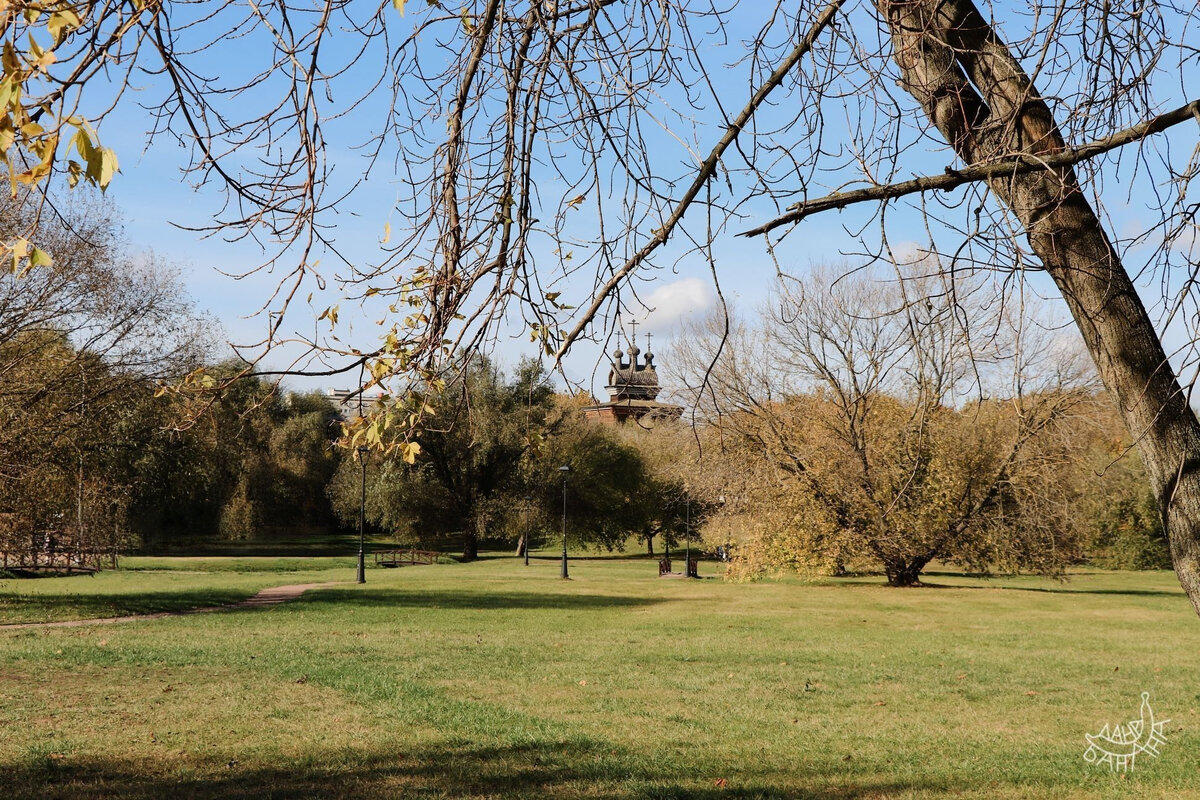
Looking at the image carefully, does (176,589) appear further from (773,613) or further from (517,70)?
(517,70)

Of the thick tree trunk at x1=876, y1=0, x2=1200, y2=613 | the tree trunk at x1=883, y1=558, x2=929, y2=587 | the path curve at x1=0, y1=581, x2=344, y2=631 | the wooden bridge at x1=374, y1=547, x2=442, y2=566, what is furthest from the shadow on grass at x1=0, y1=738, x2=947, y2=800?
the wooden bridge at x1=374, y1=547, x2=442, y2=566

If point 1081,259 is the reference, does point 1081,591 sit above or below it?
below

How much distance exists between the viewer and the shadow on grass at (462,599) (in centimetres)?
2206

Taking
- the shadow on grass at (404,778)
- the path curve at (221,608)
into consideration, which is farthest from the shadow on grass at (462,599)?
the shadow on grass at (404,778)

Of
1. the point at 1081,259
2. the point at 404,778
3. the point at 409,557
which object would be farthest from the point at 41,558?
the point at 409,557

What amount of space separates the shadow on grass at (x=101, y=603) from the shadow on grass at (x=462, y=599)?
2.16 m

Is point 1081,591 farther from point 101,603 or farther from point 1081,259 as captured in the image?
point 1081,259

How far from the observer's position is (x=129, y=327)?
19.3 m

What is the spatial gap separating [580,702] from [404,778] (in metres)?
3.44

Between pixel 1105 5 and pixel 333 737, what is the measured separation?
755 centimetres

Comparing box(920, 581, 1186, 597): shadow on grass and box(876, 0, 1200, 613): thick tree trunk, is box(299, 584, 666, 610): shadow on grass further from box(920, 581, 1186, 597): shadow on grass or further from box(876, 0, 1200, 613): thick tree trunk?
box(876, 0, 1200, 613): thick tree trunk

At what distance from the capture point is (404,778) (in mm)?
6820

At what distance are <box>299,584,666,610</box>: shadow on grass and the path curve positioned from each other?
0.67m

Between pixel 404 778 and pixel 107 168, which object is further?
pixel 404 778
